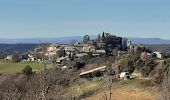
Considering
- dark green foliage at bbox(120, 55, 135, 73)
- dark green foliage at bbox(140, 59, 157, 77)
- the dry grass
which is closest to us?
the dry grass

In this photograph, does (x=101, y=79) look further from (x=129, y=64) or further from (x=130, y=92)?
(x=130, y=92)

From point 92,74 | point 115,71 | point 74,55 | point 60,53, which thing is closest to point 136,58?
point 115,71

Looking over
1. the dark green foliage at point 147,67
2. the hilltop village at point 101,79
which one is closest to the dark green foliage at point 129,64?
the hilltop village at point 101,79

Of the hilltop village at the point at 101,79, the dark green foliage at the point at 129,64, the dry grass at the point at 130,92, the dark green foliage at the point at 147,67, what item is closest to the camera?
the dry grass at the point at 130,92

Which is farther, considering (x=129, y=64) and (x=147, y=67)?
(x=129, y=64)

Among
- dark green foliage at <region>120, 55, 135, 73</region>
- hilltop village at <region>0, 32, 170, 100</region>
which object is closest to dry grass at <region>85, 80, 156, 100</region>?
hilltop village at <region>0, 32, 170, 100</region>

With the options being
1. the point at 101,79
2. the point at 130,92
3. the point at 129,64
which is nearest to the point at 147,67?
the point at 129,64

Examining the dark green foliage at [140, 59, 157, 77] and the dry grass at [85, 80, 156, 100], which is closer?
the dry grass at [85, 80, 156, 100]

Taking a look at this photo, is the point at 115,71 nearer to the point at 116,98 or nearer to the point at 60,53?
the point at 116,98

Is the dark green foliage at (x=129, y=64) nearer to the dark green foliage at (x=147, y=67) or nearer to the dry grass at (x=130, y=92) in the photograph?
the dark green foliage at (x=147, y=67)

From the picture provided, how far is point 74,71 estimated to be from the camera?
8581cm

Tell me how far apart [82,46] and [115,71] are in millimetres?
56168

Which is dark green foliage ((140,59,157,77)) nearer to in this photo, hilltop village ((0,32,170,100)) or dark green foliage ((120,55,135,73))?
hilltop village ((0,32,170,100))

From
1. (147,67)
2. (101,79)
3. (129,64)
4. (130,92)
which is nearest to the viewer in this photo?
(130,92)
